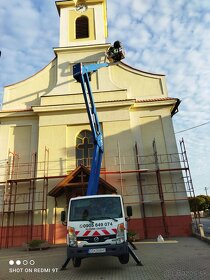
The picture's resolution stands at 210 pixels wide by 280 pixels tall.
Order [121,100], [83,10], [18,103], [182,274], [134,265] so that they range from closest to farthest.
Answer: [182,274] → [134,265] → [121,100] → [18,103] → [83,10]

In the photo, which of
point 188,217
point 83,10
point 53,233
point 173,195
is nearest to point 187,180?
point 173,195

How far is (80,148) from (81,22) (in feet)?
37.6

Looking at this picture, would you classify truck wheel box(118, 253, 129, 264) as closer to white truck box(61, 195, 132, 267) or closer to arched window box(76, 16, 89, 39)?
white truck box(61, 195, 132, 267)

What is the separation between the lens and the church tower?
1956 centimetres

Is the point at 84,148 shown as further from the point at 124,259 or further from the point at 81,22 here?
the point at 81,22

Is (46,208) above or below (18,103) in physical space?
below

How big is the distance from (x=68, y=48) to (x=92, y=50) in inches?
72.2

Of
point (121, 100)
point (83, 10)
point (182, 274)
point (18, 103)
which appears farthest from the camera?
point (83, 10)

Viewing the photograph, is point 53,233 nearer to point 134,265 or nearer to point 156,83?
point 134,265

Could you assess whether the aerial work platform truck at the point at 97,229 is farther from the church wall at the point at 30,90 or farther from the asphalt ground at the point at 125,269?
the church wall at the point at 30,90

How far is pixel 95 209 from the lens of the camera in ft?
23.9

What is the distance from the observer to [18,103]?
17656mm

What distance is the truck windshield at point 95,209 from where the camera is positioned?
7125mm

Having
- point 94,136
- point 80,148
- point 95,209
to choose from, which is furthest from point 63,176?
point 95,209
